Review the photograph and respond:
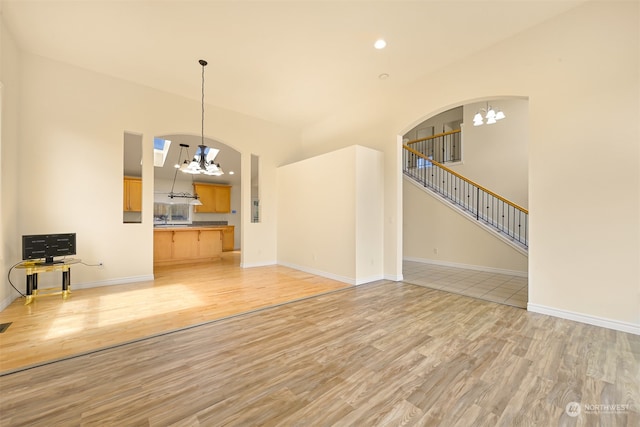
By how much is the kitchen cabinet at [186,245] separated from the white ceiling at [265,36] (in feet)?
11.5

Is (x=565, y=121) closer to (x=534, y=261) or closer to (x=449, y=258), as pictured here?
(x=534, y=261)

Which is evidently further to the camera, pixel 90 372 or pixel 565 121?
pixel 565 121

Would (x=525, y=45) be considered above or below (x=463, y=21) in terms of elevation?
below

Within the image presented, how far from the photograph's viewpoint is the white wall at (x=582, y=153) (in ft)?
9.21

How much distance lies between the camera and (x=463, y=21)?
335cm

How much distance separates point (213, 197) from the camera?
1101 centimetres

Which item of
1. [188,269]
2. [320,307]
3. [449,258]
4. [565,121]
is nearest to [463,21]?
[565,121]

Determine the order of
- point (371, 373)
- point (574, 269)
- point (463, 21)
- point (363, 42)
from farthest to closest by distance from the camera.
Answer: point (363, 42) → point (463, 21) → point (574, 269) → point (371, 373)

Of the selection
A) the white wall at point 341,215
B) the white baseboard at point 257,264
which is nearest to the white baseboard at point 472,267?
the white wall at point 341,215

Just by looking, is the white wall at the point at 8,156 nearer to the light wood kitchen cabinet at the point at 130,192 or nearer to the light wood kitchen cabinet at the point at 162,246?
the light wood kitchen cabinet at the point at 162,246

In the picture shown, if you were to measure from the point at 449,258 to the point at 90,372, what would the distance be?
6.79 meters

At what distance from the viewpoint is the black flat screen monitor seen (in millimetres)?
3660

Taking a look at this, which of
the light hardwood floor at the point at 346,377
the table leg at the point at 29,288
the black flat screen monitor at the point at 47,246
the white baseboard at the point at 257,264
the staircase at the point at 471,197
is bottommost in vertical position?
the light hardwood floor at the point at 346,377

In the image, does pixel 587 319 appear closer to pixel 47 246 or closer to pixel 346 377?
pixel 346 377
